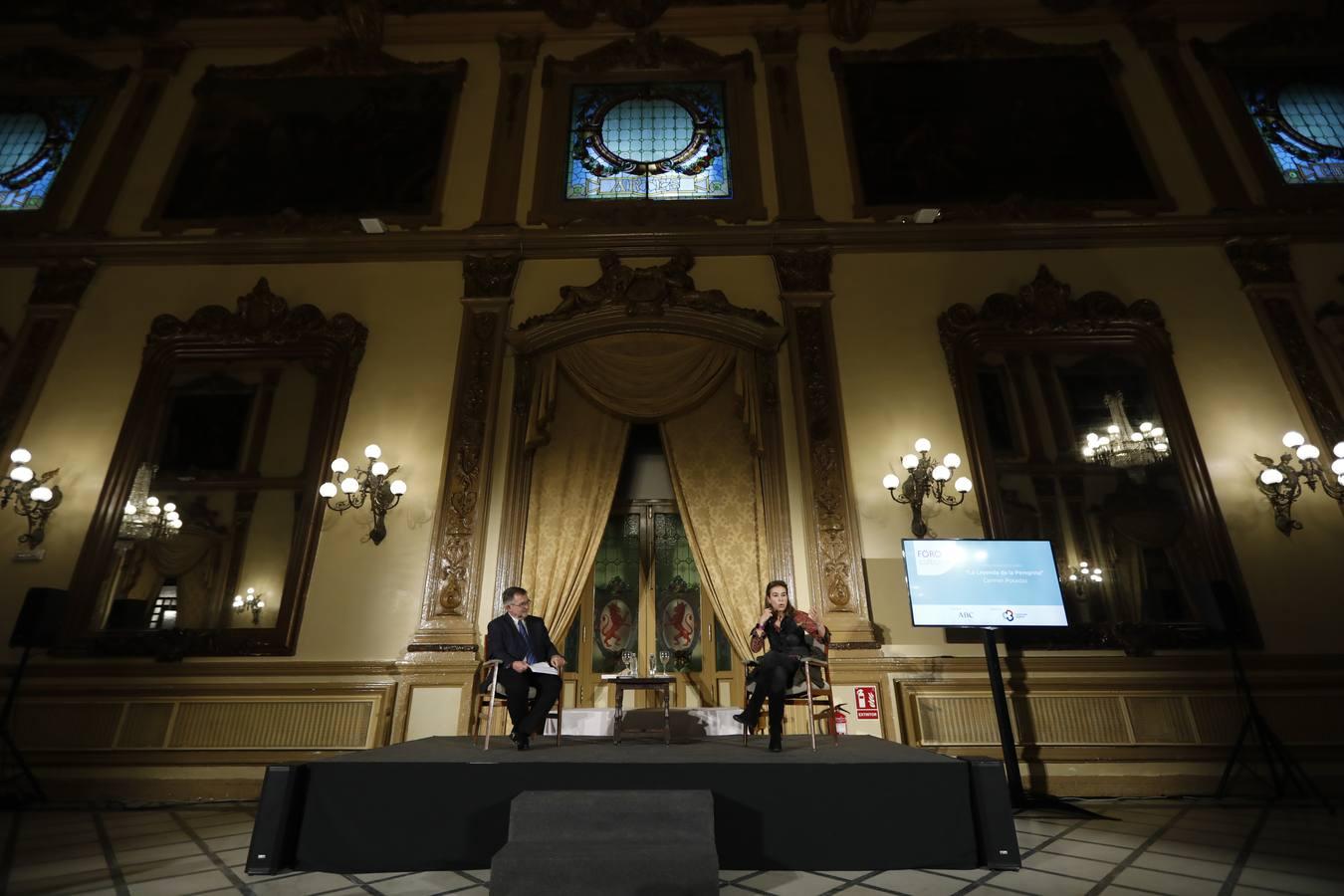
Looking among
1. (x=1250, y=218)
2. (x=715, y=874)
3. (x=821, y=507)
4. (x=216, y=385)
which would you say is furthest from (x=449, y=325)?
(x=1250, y=218)

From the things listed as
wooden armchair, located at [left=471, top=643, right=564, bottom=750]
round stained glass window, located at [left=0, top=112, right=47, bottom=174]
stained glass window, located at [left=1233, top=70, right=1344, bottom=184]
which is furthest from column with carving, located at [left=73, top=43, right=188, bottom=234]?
stained glass window, located at [left=1233, top=70, right=1344, bottom=184]

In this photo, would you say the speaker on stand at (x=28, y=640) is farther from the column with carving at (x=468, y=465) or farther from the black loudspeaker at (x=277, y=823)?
the black loudspeaker at (x=277, y=823)

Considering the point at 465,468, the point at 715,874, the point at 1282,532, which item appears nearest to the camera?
the point at 715,874

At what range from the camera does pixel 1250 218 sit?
668cm

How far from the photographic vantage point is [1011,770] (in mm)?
4434

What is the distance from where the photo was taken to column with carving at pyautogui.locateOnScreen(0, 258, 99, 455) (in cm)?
611

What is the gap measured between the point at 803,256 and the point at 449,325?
344 cm

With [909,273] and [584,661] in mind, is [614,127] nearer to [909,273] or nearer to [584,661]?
[909,273]

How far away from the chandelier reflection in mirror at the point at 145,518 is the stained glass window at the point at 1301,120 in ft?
35.9

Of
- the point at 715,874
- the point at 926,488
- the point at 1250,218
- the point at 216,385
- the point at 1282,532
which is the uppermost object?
the point at 1250,218

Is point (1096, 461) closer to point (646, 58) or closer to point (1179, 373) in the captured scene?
point (1179, 373)

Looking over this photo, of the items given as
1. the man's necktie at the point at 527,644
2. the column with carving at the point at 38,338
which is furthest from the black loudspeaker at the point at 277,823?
the column with carving at the point at 38,338

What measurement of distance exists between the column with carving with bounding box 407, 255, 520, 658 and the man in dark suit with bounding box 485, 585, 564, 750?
95 cm

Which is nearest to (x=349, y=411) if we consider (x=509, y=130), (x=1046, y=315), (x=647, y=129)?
(x=509, y=130)
